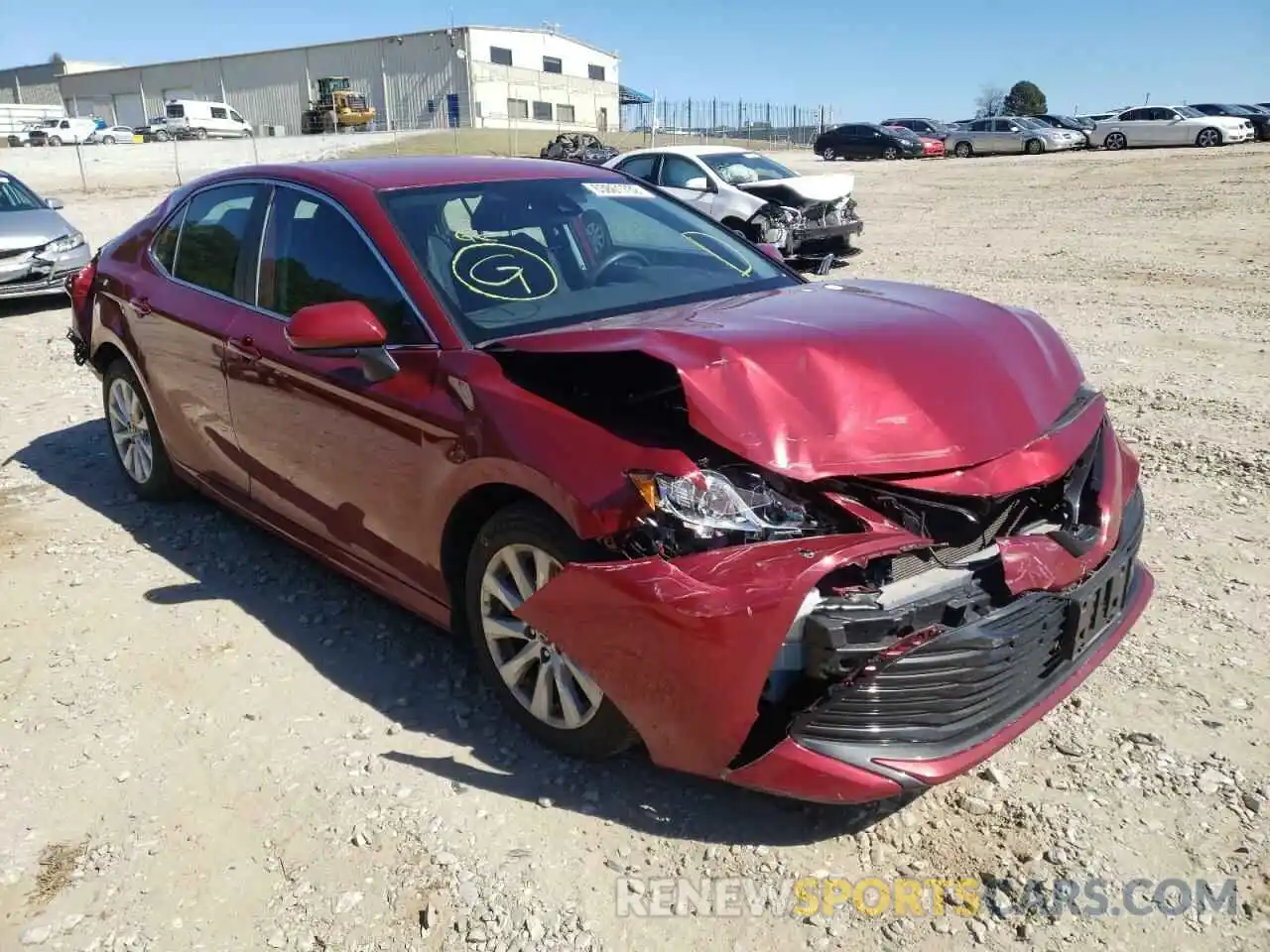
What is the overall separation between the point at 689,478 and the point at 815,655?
52 cm

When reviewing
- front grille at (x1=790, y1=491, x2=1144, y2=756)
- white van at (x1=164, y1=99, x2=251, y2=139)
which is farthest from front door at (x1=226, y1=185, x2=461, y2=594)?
white van at (x1=164, y1=99, x2=251, y2=139)

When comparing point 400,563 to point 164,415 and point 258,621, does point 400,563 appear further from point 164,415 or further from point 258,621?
point 164,415

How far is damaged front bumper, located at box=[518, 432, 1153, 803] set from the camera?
2309 mm

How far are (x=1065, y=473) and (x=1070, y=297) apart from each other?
317 inches

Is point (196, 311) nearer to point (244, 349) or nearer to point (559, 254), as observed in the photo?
point (244, 349)

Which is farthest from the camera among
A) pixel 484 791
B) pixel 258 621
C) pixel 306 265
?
pixel 258 621

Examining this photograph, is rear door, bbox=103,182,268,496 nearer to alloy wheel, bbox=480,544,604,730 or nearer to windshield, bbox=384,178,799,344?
windshield, bbox=384,178,799,344

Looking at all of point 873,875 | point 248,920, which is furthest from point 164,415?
point 873,875

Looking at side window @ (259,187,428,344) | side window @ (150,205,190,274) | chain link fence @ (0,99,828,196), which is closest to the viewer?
side window @ (259,187,428,344)

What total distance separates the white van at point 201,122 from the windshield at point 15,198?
143ft

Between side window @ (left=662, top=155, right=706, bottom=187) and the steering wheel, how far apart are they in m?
10.5

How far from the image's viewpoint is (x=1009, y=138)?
117 feet

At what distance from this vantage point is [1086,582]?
2.64 m

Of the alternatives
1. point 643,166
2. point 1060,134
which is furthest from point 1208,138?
point 643,166
